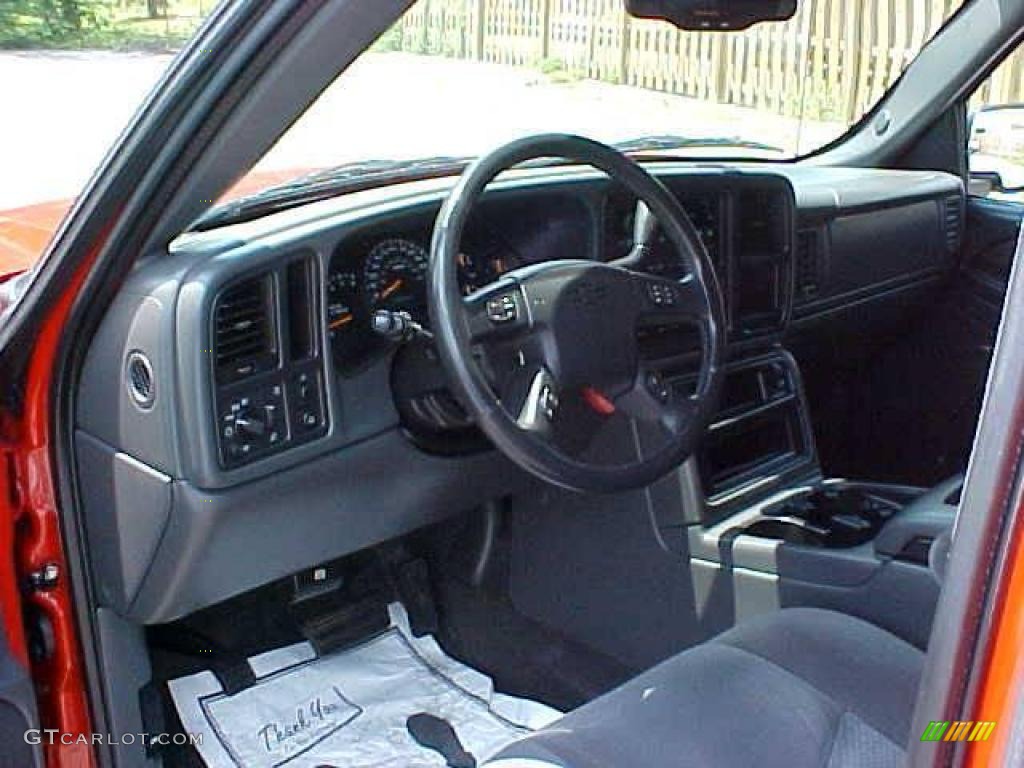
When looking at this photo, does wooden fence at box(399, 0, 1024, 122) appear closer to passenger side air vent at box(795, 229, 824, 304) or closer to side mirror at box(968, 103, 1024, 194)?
side mirror at box(968, 103, 1024, 194)

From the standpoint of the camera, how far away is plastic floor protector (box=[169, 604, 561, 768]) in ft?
8.37

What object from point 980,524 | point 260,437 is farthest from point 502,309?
point 980,524

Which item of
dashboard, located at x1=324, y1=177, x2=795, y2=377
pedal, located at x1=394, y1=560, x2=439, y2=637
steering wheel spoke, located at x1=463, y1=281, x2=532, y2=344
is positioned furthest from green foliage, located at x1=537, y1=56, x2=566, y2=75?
steering wheel spoke, located at x1=463, y1=281, x2=532, y2=344

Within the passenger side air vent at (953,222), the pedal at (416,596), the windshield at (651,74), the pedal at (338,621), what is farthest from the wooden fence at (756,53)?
the pedal at (338,621)

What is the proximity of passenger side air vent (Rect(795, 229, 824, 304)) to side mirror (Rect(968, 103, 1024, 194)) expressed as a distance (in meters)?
0.67

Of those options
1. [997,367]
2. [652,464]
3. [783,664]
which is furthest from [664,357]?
[997,367]

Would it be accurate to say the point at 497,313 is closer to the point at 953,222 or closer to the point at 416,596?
the point at 416,596

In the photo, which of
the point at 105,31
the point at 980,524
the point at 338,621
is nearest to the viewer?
the point at 980,524

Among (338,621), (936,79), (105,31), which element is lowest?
(338,621)

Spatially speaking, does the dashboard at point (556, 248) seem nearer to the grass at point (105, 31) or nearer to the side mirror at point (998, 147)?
the grass at point (105, 31)

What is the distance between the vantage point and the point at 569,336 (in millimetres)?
2029

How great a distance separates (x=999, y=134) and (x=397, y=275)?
6.14 ft

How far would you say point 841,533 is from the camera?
2.41m

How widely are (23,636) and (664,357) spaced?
115 centimetres
